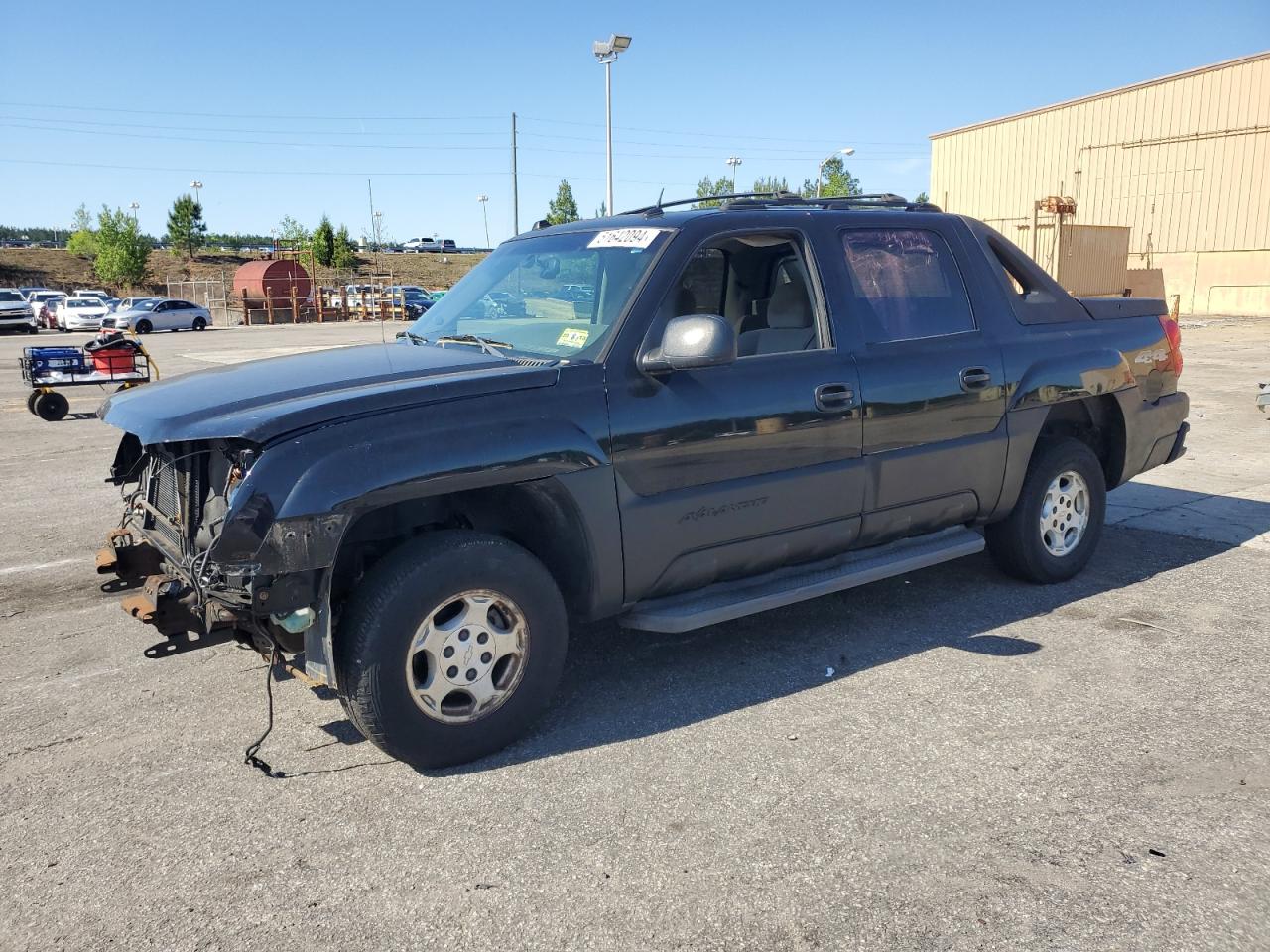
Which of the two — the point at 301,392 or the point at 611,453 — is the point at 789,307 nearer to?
the point at 611,453

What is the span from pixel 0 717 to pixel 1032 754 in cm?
388

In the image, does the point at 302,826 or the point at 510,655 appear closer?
the point at 302,826

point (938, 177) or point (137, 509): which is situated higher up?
point (938, 177)

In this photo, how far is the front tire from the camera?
3262mm

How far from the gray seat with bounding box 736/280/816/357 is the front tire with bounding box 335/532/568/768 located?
1.39 meters

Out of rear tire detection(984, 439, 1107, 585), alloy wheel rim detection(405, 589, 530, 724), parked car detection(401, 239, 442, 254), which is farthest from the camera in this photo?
parked car detection(401, 239, 442, 254)

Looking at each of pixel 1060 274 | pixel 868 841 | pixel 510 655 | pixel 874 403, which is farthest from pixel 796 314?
pixel 1060 274

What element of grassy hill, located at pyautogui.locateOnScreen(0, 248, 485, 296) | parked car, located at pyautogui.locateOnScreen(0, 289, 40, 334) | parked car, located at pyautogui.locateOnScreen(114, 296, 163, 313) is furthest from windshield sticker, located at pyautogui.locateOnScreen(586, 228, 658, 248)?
grassy hill, located at pyautogui.locateOnScreen(0, 248, 485, 296)

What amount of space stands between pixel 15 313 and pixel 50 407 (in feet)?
95.0

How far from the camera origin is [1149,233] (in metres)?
34.8

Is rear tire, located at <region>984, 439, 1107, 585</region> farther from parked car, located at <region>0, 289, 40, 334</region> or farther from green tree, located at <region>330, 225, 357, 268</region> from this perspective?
green tree, located at <region>330, 225, 357, 268</region>

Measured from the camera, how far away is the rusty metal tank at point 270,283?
150ft

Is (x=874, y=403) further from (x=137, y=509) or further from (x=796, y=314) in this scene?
(x=137, y=509)

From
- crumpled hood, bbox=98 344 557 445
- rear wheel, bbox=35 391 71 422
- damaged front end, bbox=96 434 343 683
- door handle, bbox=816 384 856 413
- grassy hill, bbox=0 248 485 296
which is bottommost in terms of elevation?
rear wheel, bbox=35 391 71 422
